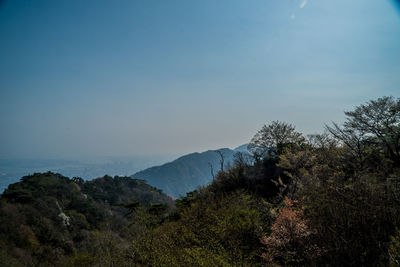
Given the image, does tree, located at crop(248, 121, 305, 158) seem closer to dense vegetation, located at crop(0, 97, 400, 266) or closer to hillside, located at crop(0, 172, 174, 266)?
dense vegetation, located at crop(0, 97, 400, 266)

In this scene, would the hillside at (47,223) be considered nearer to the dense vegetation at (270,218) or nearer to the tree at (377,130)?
the dense vegetation at (270,218)

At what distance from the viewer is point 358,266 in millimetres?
5621

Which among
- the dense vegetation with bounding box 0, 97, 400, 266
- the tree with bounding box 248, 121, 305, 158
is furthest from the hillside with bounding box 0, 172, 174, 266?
the tree with bounding box 248, 121, 305, 158

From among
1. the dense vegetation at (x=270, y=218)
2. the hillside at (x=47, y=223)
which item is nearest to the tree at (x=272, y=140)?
the dense vegetation at (x=270, y=218)

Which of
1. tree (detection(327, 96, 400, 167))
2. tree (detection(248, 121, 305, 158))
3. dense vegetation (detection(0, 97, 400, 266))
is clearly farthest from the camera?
tree (detection(248, 121, 305, 158))

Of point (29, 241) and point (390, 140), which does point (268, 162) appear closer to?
point (390, 140)

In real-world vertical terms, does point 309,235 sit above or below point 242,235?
above

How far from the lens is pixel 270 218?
11.9 m

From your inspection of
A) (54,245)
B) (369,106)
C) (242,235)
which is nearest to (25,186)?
(54,245)

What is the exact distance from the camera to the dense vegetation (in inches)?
247

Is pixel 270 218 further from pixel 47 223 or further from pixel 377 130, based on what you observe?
pixel 47 223

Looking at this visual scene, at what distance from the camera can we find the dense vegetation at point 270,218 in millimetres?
6270

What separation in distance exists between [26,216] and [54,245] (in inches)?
291

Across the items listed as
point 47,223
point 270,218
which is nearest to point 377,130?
point 270,218
